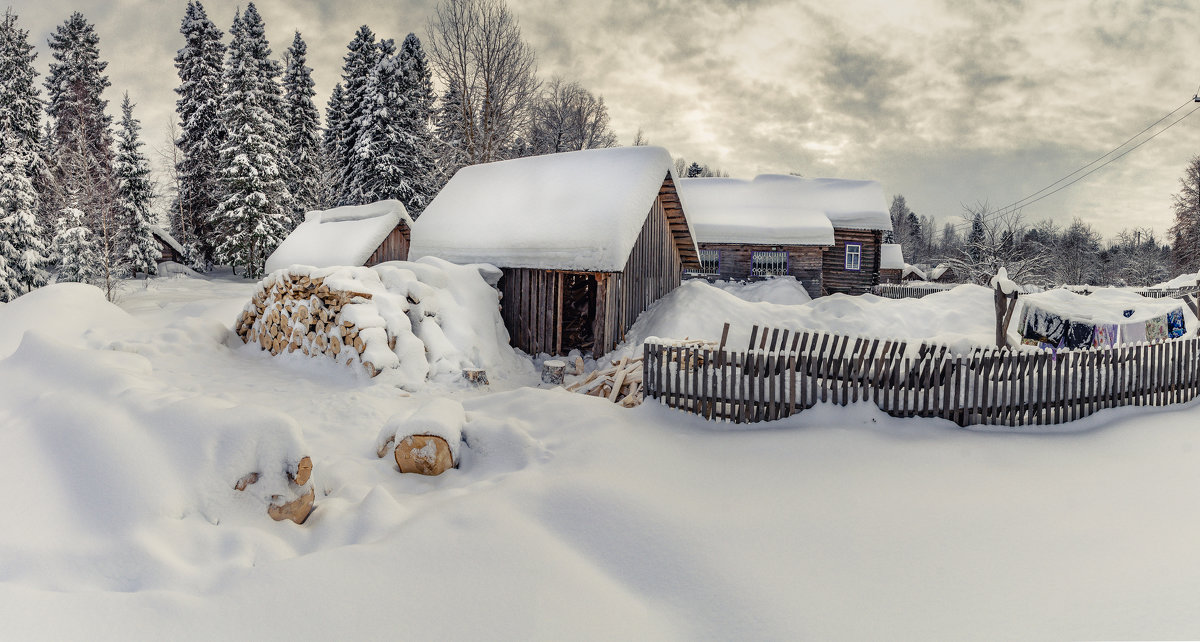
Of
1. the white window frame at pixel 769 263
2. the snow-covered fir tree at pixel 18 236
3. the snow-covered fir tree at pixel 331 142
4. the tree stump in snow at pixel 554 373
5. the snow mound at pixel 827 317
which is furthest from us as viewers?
the snow-covered fir tree at pixel 331 142

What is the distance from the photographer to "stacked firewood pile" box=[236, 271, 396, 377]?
Result: 1004 cm

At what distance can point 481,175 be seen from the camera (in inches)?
691

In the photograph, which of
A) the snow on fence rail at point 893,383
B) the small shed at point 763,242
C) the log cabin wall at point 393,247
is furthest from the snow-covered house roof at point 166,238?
the snow on fence rail at point 893,383

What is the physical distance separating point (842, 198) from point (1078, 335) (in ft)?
58.8

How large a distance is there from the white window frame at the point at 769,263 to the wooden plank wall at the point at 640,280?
33.9ft

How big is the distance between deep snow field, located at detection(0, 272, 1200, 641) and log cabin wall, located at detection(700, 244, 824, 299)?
1866 cm

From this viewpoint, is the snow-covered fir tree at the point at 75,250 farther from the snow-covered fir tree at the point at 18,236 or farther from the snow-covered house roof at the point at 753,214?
the snow-covered house roof at the point at 753,214

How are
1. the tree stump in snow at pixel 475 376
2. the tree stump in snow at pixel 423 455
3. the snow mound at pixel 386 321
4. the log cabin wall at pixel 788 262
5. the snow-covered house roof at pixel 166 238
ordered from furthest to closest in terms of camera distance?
the snow-covered house roof at pixel 166 238, the log cabin wall at pixel 788 262, the tree stump in snow at pixel 475 376, the snow mound at pixel 386 321, the tree stump in snow at pixel 423 455

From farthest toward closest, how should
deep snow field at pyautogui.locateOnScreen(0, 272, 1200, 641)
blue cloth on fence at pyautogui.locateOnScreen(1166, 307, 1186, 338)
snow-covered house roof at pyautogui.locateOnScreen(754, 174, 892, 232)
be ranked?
snow-covered house roof at pyautogui.locateOnScreen(754, 174, 892, 232) < blue cloth on fence at pyautogui.locateOnScreen(1166, 307, 1186, 338) < deep snow field at pyautogui.locateOnScreen(0, 272, 1200, 641)

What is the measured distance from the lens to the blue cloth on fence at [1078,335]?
11.6 metres

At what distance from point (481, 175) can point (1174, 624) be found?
17.4 m

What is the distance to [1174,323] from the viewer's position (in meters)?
12.1

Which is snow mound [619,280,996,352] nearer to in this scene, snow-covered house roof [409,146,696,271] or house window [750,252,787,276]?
snow-covered house roof [409,146,696,271]

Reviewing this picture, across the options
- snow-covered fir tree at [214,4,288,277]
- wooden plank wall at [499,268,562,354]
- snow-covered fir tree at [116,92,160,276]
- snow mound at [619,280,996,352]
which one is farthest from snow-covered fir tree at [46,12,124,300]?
snow mound at [619,280,996,352]
